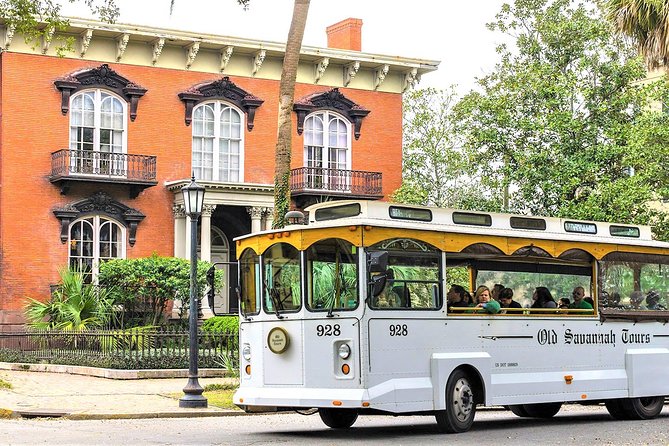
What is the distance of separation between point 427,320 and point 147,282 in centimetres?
2086

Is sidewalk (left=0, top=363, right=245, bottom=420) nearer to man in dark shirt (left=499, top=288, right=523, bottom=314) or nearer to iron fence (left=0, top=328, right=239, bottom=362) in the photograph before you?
iron fence (left=0, top=328, right=239, bottom=362)

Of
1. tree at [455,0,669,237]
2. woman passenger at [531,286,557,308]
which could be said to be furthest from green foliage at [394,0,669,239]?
woman passenger at [531,286,557,308]

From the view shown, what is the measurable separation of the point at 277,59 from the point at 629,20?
1569 cm

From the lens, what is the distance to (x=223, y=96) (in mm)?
39156

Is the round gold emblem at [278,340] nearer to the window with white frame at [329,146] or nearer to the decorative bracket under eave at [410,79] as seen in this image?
the window with white frame at [329,146]

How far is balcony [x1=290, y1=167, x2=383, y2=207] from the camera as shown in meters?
39.4

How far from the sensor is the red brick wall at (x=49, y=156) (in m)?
35.4

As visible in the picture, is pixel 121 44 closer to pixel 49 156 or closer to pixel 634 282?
pixel 49 156

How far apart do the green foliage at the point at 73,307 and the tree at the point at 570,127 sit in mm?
11156

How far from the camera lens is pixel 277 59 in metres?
40.3

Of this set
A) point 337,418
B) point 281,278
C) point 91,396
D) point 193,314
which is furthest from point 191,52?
point 337,418

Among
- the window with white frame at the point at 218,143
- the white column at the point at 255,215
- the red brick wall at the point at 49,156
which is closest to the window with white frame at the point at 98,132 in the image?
the red brick wall at the point at 49,156

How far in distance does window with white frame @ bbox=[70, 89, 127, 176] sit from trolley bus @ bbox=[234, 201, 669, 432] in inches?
828

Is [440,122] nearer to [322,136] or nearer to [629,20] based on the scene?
[322,136]
